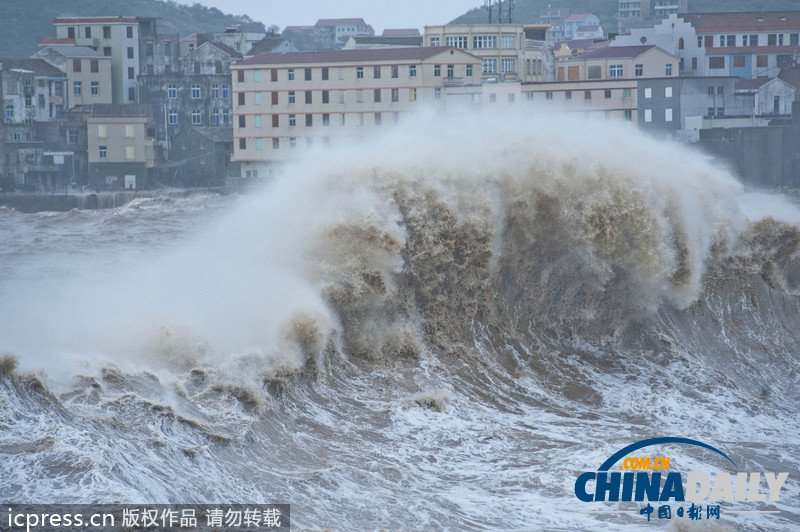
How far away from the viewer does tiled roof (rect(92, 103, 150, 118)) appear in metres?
61.9

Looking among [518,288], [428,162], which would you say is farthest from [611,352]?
[428,162]

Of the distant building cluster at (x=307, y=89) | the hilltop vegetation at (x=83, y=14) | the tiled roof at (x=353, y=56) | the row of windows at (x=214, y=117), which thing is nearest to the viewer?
the distant building cluster at (x=307, y=89)

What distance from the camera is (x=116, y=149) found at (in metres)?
61.7

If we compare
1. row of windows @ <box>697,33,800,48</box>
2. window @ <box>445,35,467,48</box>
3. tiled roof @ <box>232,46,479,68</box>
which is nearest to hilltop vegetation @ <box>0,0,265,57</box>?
tiled roof @ <box>232,46,479,68</box>

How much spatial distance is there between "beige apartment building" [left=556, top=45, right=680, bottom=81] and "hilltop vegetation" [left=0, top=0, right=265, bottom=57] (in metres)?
55.8

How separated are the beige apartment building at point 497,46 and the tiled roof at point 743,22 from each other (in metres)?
11.0

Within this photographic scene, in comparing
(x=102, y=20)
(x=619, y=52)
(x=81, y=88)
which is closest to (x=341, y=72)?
(x=619, y=52)

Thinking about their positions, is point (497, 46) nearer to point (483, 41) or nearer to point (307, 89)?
point (483, 41)

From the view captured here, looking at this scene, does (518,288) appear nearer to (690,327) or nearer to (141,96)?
(690,327)

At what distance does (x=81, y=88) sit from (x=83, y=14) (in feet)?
161

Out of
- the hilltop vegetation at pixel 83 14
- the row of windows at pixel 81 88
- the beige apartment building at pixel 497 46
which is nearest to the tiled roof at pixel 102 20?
the row of windows at pixel 81 88

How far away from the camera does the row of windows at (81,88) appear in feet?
221

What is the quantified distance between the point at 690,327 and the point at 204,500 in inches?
419

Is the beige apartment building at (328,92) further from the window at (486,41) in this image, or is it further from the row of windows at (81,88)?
the row of windows at (81,88)
